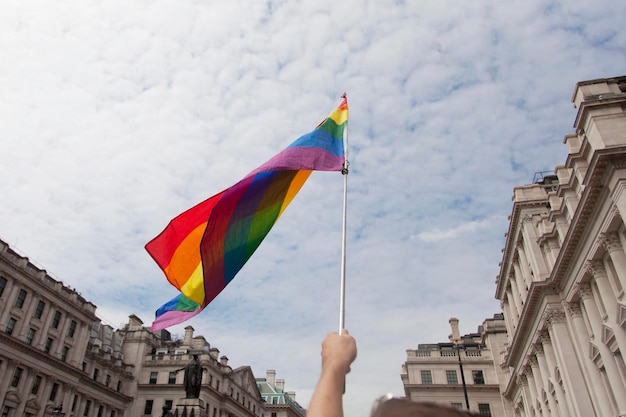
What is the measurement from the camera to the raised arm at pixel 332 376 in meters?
2.80

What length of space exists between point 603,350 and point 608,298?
3.24m

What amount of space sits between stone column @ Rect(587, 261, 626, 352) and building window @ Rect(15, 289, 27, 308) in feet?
162

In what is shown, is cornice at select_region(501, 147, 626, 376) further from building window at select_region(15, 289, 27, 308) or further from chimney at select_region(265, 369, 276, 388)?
chimney at select_region(265, 369, 276, 388)

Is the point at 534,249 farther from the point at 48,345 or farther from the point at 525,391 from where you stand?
the point at 48,345

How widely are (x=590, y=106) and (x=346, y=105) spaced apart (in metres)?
18.2

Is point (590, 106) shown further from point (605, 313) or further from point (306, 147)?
point (306, 147)

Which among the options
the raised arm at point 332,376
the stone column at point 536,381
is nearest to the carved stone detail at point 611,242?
the stone column at point 536,381

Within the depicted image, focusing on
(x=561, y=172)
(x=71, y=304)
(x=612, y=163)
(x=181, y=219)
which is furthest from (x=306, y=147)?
(x=71, y=304)

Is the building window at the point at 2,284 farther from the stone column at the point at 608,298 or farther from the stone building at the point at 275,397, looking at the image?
the stone building at the point at 275,397

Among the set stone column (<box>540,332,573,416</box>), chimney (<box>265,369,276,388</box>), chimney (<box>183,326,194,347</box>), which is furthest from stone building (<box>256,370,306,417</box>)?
stone column (<box>540,332,573,416</box>)

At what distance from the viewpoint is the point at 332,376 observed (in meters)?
3.15

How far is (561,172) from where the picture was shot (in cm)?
3391

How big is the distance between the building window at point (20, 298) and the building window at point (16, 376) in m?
6.26

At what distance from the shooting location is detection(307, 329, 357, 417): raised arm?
2.80m
